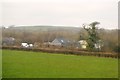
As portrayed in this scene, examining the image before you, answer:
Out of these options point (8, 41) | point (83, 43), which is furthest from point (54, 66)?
point (8, 41)

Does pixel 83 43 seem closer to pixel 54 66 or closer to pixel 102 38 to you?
pixel 102 38

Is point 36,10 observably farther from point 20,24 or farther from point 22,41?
point 22,41

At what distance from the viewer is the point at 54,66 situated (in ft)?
22.4

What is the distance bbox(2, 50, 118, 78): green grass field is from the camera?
608 centimetres

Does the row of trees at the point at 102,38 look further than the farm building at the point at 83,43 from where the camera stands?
No

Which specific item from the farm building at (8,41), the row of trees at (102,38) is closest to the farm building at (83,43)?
the row of trees at (102,38)

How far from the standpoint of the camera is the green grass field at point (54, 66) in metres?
6.08

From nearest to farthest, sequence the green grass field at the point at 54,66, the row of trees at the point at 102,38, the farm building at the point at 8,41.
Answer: the green grass field at the point at 54,66 < the row of trees at the point at 102,38 < the farm building at the point at 8,41

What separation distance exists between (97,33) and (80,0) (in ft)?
4.33

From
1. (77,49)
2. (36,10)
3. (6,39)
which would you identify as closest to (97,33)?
(77,49)

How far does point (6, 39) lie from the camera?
6.81 meters

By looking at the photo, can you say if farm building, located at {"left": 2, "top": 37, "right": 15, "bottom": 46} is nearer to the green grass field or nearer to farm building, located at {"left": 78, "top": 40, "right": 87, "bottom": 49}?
the green grass field

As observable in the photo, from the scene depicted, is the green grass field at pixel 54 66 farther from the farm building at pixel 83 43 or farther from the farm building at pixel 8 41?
the farm building at pixel 83 43

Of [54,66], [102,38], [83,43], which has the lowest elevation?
[54,66]
